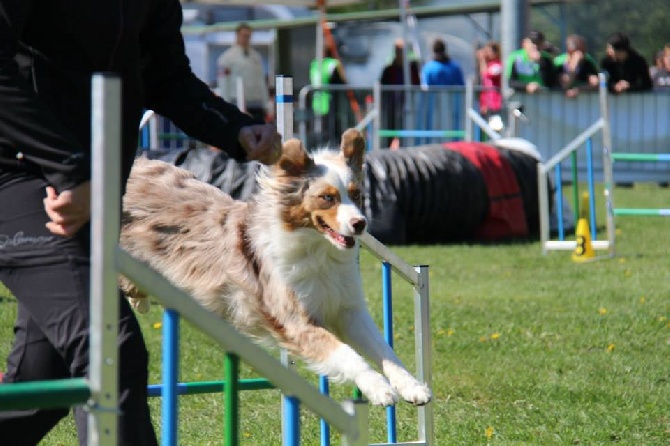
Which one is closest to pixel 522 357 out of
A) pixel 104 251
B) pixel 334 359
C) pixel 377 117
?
pixel 334 359

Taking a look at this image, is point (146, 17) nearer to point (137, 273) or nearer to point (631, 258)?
point (137, 273)

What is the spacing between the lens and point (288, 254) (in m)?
4.54

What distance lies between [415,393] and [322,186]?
0.90 meters

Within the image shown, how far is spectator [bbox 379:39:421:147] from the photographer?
17625 mm

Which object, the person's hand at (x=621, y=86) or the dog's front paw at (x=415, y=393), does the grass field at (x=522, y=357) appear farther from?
the person's hand at (x=621, y=86)

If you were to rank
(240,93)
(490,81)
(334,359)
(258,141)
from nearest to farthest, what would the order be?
(258,141) → (334,359) → (240,93) → (490,81)

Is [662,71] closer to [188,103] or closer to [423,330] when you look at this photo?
[423,330]

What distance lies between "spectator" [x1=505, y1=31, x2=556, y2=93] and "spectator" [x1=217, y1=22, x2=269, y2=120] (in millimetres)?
3705

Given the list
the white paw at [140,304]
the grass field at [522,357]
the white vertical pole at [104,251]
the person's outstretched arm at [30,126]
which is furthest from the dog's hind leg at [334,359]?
the white vertical pole at [104,251]

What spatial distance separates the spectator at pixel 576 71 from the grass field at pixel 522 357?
22.4 ft

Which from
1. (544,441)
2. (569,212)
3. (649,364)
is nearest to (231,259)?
(544,441)

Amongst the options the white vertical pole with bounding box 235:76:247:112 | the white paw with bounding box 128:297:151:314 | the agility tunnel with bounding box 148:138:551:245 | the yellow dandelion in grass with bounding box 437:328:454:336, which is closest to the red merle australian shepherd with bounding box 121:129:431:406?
the white paw with bounding box 128:297:151:314

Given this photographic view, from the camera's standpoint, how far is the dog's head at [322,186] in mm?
4438

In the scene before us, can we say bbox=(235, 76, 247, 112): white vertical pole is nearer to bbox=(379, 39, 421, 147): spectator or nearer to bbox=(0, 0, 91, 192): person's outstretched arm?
bbox=(379, 39, 421, 147): spectator
